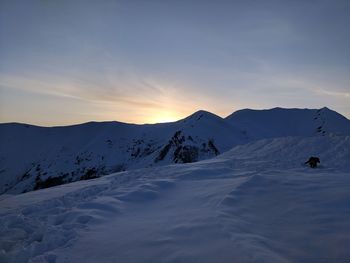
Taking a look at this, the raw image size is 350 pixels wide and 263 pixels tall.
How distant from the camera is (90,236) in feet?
20.5

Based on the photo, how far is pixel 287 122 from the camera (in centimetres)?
7600

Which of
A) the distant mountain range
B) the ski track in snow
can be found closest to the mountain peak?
the distant mountain range

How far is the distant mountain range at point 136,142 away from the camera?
58562 millimetres

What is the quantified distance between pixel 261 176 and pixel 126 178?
631cm

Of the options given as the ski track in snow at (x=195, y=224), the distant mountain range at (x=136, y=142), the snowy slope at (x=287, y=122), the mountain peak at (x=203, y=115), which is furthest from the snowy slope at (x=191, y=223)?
the mountain peak at (x=203, y=115)

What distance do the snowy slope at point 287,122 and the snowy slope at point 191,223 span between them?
55.3 meters

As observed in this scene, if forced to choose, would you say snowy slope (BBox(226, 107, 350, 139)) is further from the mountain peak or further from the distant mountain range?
the mountain peak

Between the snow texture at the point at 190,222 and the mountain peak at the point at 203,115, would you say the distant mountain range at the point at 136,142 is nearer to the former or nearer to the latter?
the mountain peak at the point at 203,115

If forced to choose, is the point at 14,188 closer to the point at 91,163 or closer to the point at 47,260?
the point at 91,163

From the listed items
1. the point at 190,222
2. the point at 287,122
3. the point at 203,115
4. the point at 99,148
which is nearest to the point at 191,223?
the point at 190,222

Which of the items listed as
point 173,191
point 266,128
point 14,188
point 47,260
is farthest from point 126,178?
point 14,188

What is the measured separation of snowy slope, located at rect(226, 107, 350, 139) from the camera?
2632 inches

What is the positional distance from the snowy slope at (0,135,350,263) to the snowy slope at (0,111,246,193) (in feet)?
142

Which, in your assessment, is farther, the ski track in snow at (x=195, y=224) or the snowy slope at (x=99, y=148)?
the snowy slope at (x=99, y=148)
